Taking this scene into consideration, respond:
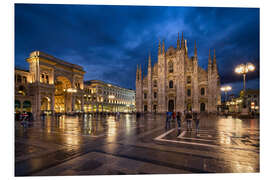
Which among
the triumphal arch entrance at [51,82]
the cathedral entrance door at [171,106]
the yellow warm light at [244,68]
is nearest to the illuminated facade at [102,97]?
the triumphal arch entrance at [51,82]

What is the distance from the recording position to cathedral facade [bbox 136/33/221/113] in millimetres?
40156

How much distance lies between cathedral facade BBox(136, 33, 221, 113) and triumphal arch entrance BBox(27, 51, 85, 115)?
22803mm

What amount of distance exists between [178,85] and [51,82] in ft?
127

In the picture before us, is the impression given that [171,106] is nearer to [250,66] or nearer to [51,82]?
[250,66]

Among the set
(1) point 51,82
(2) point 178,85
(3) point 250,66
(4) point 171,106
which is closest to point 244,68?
(3) point 250,66

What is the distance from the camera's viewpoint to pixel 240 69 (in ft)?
47.5

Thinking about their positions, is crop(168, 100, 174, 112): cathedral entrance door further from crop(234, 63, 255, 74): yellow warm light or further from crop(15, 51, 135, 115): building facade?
crop(234, 63, 255, 74): yellow warm light

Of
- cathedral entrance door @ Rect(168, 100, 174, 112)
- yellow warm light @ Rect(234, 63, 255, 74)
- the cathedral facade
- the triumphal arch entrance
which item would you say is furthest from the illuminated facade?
yellow warm light @ Rect(234, 63, 255, 74)

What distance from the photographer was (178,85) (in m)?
42.4

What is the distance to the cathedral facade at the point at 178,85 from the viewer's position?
1581 inches

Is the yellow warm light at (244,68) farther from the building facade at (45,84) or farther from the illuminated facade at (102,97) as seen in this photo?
the illuminated facade at (102,97)

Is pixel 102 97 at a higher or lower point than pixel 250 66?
lower

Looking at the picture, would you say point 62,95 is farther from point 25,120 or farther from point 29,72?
point 25,120

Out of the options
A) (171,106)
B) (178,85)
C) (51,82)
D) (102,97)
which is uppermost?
(51,82)
